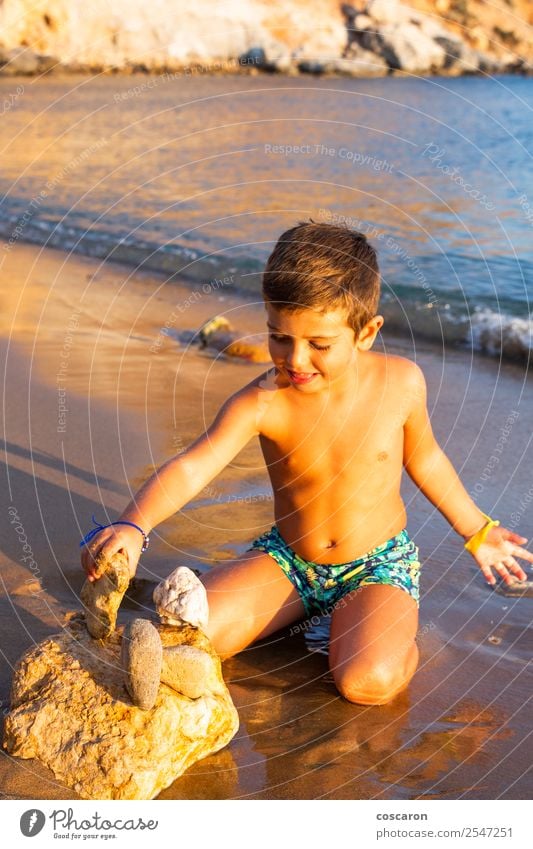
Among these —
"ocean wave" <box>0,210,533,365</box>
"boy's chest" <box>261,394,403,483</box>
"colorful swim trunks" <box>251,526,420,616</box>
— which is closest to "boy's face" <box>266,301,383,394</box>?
"boy's chest" <box>261,394,403,483</box>

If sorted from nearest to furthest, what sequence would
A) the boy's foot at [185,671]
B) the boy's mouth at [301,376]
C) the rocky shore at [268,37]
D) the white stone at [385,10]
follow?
the boy's foot at [185,671] → the boy's mouth at [301,376] → the rocky shore at [268,37] → the white stone at [385,10]

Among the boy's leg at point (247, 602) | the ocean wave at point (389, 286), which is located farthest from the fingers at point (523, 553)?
the ocean wave at point (389, 286)

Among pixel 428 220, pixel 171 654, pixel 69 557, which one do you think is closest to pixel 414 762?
pixel 171 654

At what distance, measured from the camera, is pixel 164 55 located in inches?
1674

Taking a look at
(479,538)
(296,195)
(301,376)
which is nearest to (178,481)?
(301,376)

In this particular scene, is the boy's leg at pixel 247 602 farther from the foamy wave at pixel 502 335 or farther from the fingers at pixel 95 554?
the foamy wave at pixel 502 335

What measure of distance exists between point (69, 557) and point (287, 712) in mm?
1246

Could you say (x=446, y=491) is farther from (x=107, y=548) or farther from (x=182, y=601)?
(x=107, y=548)

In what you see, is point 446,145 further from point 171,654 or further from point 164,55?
point 164,55

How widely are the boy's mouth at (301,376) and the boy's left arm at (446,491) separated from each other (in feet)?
1.65

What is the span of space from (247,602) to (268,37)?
45.9 metres

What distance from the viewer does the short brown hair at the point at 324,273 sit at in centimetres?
321

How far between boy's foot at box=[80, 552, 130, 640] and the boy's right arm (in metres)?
0.03

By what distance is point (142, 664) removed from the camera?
8.82 ft
